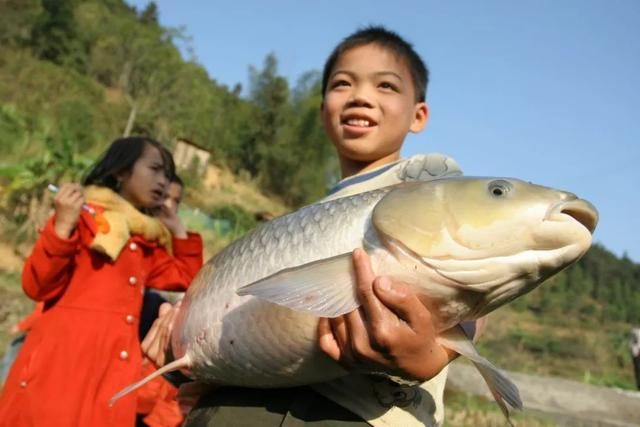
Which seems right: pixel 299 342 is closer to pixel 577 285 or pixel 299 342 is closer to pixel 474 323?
pixel 474 323

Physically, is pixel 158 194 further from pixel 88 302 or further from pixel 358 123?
pixel 358 123

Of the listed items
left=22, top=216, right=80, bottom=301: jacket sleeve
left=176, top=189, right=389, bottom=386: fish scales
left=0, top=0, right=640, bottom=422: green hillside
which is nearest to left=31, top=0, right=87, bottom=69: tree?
left=0, top=0, right=640, bottom=422: green hillside

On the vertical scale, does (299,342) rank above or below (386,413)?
above

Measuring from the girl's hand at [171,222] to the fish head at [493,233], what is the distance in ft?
7.56

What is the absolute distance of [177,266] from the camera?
10.2 ft

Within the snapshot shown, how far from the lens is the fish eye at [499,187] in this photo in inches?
41.8

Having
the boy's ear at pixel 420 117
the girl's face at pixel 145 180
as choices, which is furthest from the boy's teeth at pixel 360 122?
the girl's face at pixel 145 180

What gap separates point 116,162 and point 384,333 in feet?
7.47

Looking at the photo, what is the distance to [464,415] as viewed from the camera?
4906 mm

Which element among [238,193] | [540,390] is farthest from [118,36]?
[540,390]

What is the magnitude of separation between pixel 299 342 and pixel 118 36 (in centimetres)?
4191

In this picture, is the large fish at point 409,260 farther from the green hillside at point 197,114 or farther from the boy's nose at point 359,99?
the green hillside at point 197,114

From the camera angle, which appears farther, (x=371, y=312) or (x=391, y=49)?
(x=391, y=49)

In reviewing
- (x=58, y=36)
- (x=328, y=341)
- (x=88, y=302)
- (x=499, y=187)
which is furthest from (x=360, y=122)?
(x=58, y=36)
